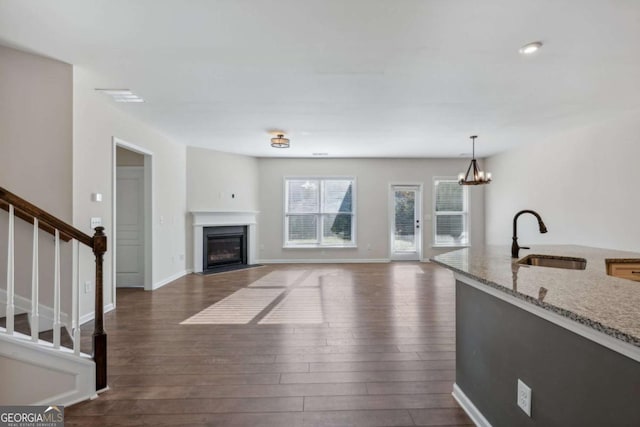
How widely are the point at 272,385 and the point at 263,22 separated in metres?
2.62

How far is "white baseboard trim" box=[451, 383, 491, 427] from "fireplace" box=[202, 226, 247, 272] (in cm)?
550

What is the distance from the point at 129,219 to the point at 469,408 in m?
5.25

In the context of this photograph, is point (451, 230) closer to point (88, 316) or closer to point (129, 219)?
point (129, 219)

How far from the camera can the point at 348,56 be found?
2777 millimetres

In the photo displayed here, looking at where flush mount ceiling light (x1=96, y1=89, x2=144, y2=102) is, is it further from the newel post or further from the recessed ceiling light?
the recessed ceiling light

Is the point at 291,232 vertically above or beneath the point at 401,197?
beneath

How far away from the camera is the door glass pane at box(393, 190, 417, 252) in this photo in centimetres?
794

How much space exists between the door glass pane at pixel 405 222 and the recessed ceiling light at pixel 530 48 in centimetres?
534

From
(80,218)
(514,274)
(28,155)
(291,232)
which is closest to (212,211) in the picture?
(291,232)

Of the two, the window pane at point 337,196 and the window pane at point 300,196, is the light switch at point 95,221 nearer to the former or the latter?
the window pane at point 300,196

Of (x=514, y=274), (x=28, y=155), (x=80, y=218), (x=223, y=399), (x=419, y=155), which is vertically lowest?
(x=223, y=399)

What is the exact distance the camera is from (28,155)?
290cm

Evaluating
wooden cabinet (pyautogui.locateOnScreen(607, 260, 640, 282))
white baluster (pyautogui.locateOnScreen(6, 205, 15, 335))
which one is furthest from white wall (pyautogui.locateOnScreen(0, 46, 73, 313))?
wooden cabinet (pyautogui.locateOnScreen(607, 260, 640, 282))

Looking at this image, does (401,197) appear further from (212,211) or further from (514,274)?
(514,274)
